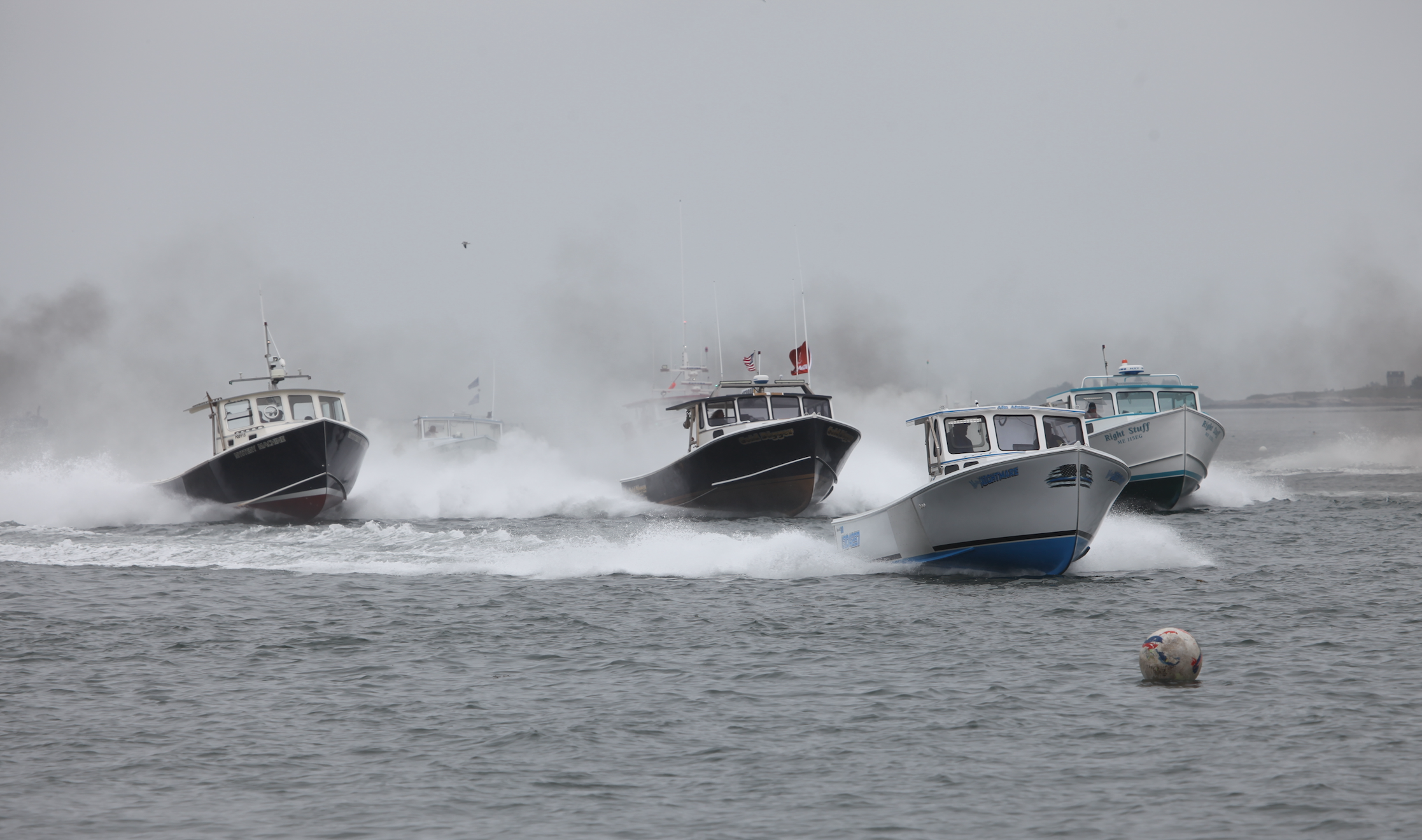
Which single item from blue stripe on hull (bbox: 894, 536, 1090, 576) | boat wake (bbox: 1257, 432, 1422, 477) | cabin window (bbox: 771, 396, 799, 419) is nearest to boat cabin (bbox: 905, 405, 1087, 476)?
blue stripe on hull (bbox: 894, 536, 1090, 576)

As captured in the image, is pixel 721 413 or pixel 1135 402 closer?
pixel 721 413

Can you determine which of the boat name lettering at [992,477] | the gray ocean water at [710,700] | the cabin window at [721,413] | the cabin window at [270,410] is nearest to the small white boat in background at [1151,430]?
the cabin window at [721,413]

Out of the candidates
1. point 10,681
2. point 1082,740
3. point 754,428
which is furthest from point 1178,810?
point 754,428

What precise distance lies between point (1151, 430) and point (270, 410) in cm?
2717

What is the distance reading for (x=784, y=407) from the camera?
33125 millimetres

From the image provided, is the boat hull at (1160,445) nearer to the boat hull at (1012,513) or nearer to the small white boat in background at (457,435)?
the boat hull at (1012,513)

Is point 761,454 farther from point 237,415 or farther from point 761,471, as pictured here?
point 237,415

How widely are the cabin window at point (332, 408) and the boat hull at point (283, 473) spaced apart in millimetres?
1220

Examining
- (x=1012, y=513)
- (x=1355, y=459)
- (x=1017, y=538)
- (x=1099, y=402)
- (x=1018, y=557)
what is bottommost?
(x=1018, y=557)

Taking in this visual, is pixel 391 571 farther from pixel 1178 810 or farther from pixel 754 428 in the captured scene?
pixel 1178 810

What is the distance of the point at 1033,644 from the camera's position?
524 inches

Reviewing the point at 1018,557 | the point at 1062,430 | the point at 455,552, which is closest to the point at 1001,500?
the point at 1018,557

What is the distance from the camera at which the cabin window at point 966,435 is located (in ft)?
64.6

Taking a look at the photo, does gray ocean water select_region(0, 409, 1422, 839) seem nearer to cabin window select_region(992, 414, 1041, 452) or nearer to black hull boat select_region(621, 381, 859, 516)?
cabin window select_region(992, 414, 1041, 452)
